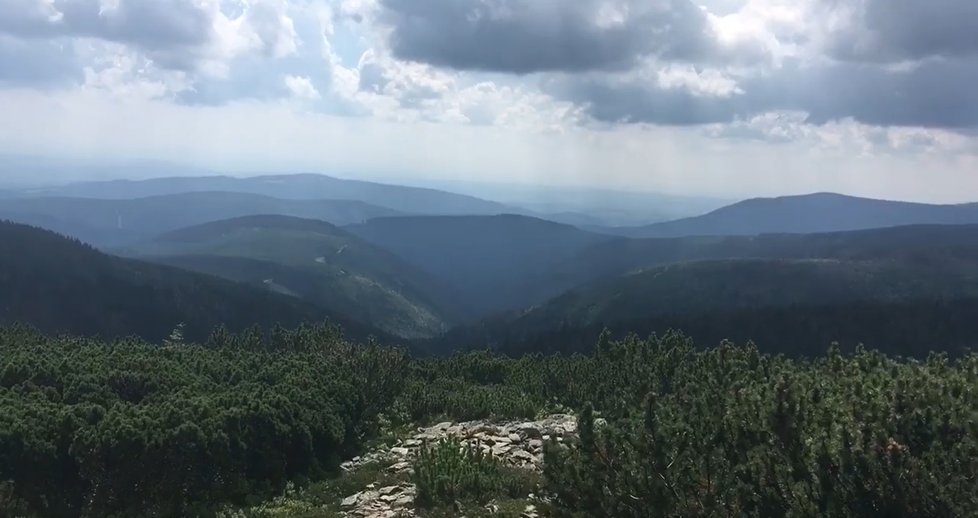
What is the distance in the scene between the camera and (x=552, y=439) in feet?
56.5

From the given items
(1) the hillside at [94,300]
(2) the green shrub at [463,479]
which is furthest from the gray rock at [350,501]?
(1) the hillside at [94,300]

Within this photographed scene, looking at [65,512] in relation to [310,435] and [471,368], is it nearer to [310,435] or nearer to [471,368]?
[310,435]

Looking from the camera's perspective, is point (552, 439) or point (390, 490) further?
point (390, 490)

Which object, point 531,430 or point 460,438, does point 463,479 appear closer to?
point 460,438

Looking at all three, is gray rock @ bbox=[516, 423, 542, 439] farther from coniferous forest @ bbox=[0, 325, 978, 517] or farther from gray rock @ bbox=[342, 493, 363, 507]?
gray rock @ bbox=[342, 493, 363, 507]

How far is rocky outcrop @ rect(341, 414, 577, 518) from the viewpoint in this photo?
69.9 ft

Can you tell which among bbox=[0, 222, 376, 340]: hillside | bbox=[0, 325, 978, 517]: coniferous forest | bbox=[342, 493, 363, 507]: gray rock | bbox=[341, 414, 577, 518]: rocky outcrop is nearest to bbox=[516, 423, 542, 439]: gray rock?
bbox=[341, 414, 577, 518]: rocky outcrop

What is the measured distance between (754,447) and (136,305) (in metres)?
195

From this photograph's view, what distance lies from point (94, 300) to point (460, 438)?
179m

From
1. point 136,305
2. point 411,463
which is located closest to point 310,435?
point 411,463

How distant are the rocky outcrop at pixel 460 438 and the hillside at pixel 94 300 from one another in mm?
157108

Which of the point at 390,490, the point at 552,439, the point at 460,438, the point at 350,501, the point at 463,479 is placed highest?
the point at 552,439

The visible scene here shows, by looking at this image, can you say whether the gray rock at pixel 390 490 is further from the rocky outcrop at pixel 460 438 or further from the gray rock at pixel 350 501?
the gray rock at pixel 350 501

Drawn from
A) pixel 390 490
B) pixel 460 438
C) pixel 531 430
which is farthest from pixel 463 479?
pixel 531 430
